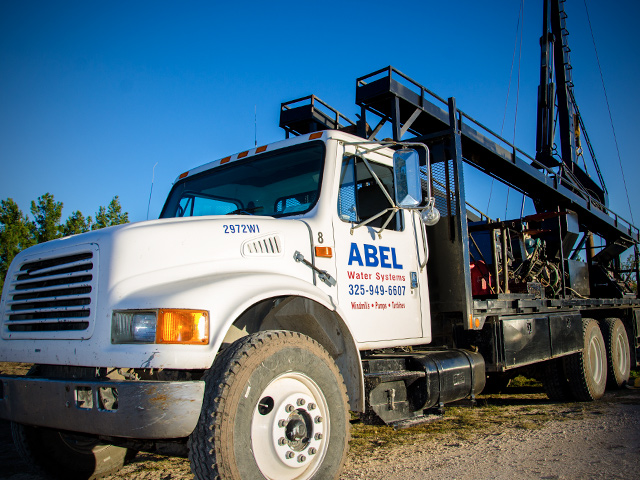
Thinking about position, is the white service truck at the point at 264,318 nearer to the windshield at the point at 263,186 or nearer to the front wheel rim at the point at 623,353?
the windshield at the point at 263,186

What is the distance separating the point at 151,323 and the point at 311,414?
A: 1.05m

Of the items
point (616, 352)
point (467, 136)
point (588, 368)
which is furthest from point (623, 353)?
point (467, 136)

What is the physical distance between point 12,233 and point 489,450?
62.6 feet

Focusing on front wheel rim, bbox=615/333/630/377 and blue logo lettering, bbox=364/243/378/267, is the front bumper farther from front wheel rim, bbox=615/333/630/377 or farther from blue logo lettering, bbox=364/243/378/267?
front wheel rim, bbox=615/333/630/377

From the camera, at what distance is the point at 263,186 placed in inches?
162

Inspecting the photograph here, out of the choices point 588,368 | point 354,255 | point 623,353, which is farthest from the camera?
point 623,353

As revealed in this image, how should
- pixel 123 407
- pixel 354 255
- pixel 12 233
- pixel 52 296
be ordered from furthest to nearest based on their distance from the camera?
pixel 12 233
pixel 354 255
pixel 52 296
pixel 123 407

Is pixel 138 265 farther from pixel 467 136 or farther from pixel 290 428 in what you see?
pixel 467 136

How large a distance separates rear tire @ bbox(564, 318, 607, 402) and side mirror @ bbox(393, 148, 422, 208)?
14.7 ft

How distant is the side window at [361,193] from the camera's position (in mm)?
3889

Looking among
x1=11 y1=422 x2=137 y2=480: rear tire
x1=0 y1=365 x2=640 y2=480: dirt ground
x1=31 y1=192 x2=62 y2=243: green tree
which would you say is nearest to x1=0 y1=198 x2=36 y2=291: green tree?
x1=31 y1=192 x2=62 y2=243: green tree

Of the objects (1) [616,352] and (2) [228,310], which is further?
(1) [616,352]

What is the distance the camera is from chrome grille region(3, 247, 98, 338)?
9.29ft

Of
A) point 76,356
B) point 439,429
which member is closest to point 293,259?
point 76,356
